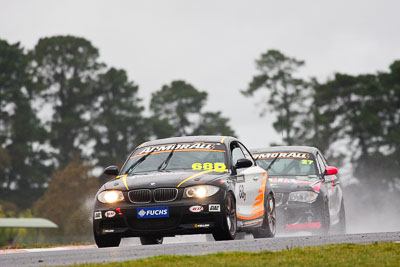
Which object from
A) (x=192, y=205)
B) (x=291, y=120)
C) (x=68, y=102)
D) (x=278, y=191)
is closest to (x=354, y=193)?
(x=291, y=120)

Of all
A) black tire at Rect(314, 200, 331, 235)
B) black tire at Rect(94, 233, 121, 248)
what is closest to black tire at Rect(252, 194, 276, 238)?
black tire at Rect(314, 200, 331, 235)

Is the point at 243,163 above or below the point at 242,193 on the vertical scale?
above

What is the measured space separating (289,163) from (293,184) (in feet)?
3.38

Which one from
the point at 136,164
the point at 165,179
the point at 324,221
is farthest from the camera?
the point at 324,221

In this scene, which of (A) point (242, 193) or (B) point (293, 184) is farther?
(B) point (293, 184)

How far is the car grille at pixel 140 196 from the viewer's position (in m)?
12.0

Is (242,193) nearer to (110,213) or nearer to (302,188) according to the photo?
(110,213)

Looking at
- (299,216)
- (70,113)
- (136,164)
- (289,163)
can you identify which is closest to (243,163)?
(136,164)

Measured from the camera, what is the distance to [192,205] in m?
11.9

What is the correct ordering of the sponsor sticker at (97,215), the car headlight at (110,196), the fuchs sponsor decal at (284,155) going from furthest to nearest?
1. the fuchs sponsor decal at (284,155)
2. the sponsor sticker at (97,215)
3. the car headlight at (110,196)

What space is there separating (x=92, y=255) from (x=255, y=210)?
4.46 m

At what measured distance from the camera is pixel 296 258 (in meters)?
8.52

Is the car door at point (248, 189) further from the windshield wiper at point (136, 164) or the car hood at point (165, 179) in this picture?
the windshield wiper at point (136, 164)

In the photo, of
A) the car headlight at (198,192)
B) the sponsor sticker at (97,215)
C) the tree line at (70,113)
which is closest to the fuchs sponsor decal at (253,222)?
the car headlight at (198,192)
